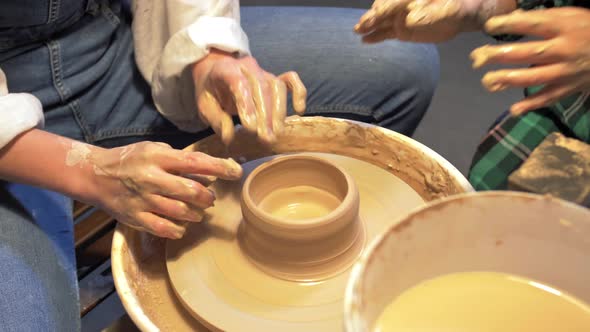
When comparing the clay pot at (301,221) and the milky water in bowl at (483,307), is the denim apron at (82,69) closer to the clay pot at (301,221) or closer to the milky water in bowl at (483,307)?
the clay pot at (301,221)

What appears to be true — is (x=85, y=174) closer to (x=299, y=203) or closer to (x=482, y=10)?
(x=299, y=203)

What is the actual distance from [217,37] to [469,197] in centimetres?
72

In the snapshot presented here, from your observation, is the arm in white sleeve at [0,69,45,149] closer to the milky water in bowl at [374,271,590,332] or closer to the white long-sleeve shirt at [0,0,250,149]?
the white long-sleeve shirt at [0,0,250,149]

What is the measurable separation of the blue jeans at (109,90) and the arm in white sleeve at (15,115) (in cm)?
15

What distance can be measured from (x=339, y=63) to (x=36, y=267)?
86cm

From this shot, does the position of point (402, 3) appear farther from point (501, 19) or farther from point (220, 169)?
point (220, 169)

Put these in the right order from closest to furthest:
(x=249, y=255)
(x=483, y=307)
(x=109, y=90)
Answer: (x=483, y=307) → (x=249, y=255) → (x=109, y=90)

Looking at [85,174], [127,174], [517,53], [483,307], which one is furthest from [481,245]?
[85,174]

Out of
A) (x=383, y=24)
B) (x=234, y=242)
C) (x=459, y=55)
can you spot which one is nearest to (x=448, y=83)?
(x=459, y=55)

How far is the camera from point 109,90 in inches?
49.5

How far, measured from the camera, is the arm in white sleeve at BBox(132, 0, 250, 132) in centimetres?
113

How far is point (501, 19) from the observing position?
78 centimetres

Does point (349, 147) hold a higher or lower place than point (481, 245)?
lower

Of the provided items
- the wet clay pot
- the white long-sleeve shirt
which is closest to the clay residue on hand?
the wet clay pot
